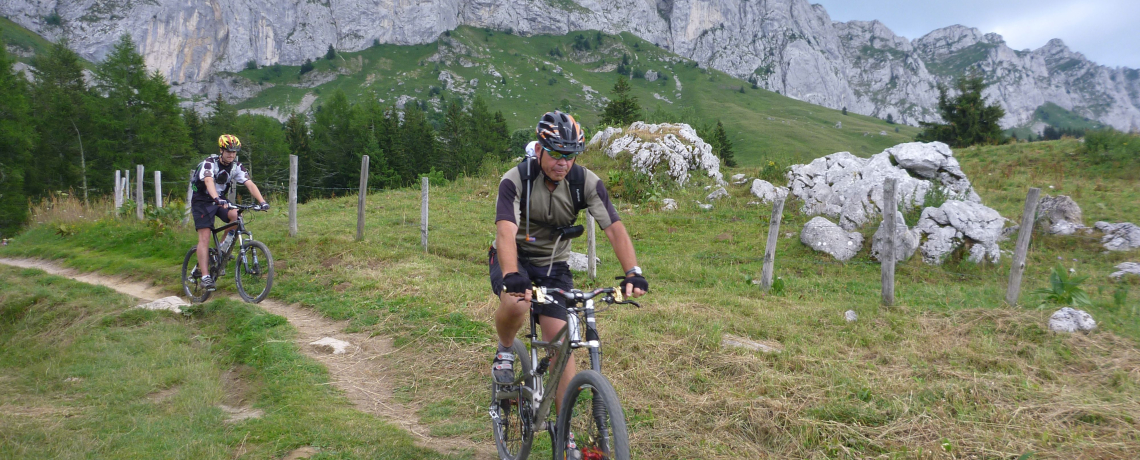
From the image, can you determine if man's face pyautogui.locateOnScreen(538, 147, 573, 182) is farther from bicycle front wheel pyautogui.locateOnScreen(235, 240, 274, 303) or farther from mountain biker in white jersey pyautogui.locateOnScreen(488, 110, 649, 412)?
bicycle front wheel pyautogui.locateOnScreen(235, 240, 274, 303)

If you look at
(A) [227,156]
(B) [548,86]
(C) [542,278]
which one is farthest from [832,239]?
(B) [548,86]

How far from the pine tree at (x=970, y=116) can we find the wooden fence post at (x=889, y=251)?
2795 cm

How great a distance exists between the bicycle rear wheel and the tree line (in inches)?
840

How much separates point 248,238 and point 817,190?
14.2 metres

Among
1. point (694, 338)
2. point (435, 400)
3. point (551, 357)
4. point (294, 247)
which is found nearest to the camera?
point (551, 357)

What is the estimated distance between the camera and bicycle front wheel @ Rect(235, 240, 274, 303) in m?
8.77

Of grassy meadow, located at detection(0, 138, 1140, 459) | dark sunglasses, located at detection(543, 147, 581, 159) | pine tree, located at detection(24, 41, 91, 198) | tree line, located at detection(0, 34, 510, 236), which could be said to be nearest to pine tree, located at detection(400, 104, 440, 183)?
tree line, located at detection(0, 34, 510, 236)

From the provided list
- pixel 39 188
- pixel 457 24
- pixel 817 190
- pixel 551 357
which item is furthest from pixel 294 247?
pixel 457 24

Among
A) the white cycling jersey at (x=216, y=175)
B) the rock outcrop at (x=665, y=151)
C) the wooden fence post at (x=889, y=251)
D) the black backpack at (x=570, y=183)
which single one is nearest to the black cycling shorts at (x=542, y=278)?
the black backpack at (x=570, y=183)

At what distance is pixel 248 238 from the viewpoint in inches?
356

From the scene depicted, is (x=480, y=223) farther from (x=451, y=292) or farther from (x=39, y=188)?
(x=39, y=188)

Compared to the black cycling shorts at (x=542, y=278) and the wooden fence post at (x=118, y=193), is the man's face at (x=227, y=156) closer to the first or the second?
the black cycling shorts at (x=542, y=278)

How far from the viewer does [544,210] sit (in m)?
3.66

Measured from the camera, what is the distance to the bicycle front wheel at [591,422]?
8.71 ft
